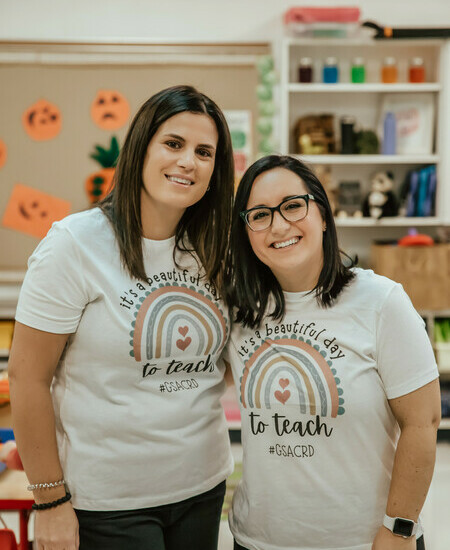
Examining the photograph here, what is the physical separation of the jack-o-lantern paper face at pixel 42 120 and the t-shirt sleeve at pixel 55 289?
109 inches

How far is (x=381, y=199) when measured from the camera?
12.1 ft

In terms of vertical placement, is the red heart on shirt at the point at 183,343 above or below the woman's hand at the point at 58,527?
above

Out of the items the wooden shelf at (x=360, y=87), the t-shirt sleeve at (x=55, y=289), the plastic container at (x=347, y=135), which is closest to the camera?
the t-shirt sleeve at (x=55, y=289)

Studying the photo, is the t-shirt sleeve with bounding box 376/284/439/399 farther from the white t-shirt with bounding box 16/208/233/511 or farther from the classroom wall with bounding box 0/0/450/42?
the classroom wall with bounding box 0/0/450/42

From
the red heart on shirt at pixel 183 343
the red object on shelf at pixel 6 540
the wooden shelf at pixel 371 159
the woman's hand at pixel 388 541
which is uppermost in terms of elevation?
the wooden shelf at pixel 371 159

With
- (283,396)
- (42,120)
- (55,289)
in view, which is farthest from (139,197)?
(42,120)

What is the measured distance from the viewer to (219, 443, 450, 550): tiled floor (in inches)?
85.1

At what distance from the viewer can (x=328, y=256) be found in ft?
4.32

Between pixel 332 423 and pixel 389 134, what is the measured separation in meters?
2.86

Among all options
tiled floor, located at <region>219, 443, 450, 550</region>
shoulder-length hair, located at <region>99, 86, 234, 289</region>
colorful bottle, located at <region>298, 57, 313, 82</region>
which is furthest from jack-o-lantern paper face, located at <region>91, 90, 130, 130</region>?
shoulder-length hair, located at <region>99, 86, 234, 289</region>

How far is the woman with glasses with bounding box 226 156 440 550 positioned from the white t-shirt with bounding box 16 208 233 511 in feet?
0.45

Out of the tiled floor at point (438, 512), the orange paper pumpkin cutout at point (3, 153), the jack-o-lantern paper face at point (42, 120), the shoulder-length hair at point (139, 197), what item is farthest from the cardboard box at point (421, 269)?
the orange paper pumpkin cutout at point (3, 153)

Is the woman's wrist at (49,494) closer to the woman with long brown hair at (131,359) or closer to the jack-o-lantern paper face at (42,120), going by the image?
the woman with long brown hair at (131,359)

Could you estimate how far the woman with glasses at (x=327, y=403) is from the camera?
1185 millimetres
